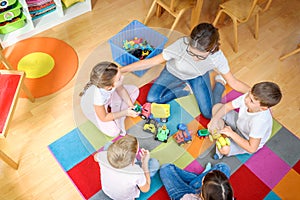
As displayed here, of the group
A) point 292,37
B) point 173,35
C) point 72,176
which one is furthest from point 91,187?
point 292,37

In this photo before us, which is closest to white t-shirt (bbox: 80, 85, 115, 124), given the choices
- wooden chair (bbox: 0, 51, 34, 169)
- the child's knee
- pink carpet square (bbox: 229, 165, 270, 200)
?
wooden chair (bbox: 0, 51, 34, 169)

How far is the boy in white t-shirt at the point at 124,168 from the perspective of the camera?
1220mm

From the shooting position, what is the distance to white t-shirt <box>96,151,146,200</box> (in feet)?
4.21

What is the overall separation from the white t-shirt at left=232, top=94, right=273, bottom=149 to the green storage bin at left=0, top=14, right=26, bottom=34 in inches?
65.7

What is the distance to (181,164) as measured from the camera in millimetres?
1704

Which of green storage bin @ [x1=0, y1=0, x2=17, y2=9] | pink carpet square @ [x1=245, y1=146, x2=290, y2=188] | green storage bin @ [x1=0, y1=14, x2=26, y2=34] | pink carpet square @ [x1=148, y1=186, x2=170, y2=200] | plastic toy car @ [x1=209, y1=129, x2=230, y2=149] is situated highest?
green storage bin @ [x1=0, y1=0, x2=17, y2=9]

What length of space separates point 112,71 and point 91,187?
0.68m

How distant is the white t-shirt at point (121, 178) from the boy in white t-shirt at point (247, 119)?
1.60 feet

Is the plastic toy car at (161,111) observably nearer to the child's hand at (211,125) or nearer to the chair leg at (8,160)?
the child's hand at (211,125)

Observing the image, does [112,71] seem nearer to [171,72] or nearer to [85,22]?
[171,72]

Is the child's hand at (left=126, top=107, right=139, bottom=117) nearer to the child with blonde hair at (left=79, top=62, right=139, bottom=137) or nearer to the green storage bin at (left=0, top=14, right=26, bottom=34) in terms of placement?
the child with blonde hair at (left=79, top=62, right=139, bottom=137)

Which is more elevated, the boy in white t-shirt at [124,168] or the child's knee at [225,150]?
the boy in white t-shirt at [124,168]

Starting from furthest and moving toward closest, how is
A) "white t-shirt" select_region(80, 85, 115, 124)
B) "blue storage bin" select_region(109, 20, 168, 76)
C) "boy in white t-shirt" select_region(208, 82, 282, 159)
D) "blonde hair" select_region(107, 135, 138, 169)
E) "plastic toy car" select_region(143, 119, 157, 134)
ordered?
1. "blue storage bin" select_region(109, 20, 168, 76)
2. "plastic toy car" select_region(143, 119, 157, 134)
3. "white t-shirt" select_region(80, 85, 115, 124)
4. "boy in white t-shirt" select_region(208, 82, 282, 159)
5. "blonde hair" select_region(107, 135, 138, 169)

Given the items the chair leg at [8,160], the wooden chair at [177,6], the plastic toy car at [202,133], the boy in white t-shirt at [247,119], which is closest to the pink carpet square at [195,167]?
the boy in white t-shirt at [247,119]
